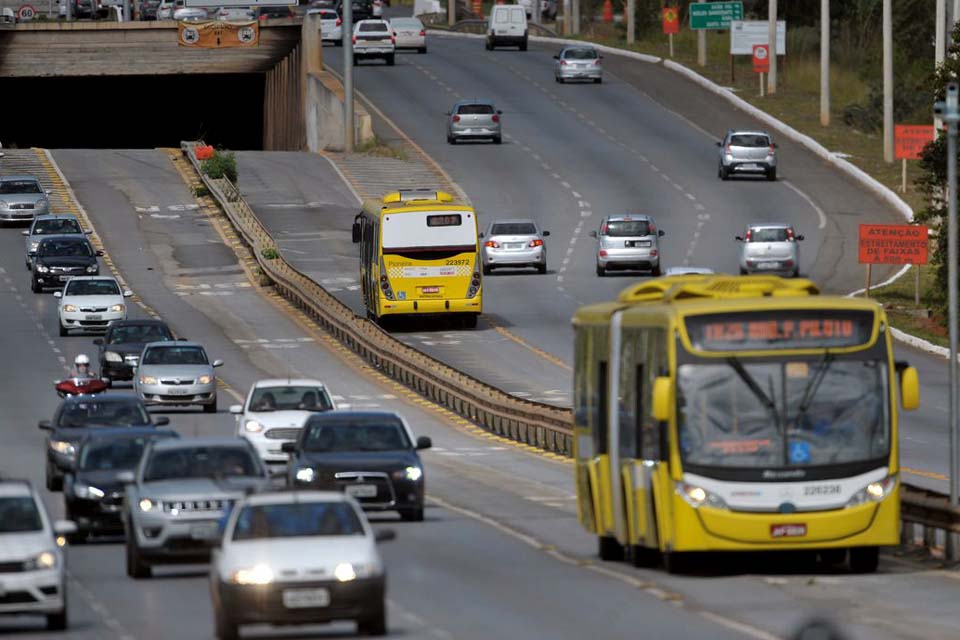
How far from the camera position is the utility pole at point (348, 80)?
8545 cm

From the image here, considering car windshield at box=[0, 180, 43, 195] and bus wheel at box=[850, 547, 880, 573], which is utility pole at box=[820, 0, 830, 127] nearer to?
car windshield at box=[0, 180, 43, 195]

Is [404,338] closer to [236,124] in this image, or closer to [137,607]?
[137,607]

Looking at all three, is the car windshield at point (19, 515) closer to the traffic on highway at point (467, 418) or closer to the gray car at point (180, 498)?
the traffic on highway at point (467, 418)

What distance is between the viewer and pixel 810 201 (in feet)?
258

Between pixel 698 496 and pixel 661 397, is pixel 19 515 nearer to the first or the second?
pixel 661 397

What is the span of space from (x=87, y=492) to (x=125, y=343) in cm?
2255

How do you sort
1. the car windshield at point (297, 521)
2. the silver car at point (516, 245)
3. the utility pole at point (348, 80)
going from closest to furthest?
1. the car windshield at point (297, 521)
2. the silver car at point (516, 245)
3. the utility pole at point (348, 80)

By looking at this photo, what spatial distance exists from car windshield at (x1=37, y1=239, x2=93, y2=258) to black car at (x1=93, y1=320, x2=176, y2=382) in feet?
49.3

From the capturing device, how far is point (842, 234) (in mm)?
72062

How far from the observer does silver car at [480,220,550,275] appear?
214ft

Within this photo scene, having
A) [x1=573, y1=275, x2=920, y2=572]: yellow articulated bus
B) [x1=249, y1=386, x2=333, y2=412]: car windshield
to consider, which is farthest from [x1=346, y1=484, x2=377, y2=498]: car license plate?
[x1=249, y1=386, x2=333, y2=412]: car windshield

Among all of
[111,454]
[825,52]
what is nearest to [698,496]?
[111,454]

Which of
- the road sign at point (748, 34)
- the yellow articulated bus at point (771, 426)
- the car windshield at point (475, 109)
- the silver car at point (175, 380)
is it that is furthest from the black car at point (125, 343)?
the road sign at point (748, 34)

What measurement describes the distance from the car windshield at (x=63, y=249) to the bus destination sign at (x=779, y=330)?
44941 mm
